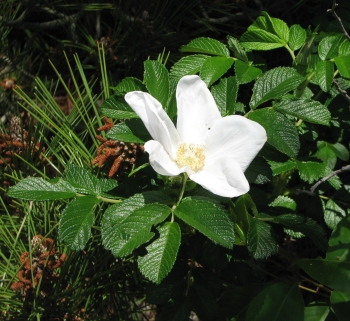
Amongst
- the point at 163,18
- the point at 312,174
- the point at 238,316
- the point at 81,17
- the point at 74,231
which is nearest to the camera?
the point at 74,231

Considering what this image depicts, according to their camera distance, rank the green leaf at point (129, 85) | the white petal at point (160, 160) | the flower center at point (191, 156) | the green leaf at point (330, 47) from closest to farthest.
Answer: the white petal at point (160, 160), the flower center at point (191, 156), the green leaf at point (129, 85), the green leaf at point (330, 47)

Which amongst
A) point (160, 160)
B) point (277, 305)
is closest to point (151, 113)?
point (160, 160)

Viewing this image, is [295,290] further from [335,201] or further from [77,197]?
[77,197]

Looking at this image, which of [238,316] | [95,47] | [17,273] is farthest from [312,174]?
[95,47]

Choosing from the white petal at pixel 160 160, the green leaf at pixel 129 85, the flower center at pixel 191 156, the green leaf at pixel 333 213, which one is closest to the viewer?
the white petal at pixel 160 160

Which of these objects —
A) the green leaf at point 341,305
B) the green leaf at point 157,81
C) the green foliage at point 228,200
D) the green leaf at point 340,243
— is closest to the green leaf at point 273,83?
the green foliage at point 228,200

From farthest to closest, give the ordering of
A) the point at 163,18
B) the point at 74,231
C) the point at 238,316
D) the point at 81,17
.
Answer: the point at 81,17 < the point at 163,18 < the point at 238,316 < the point at 74,231

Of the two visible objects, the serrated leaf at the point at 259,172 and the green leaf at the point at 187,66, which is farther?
the green leaf at the point at 187,66

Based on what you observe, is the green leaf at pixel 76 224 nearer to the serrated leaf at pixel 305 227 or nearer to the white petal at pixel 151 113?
the white petal at pixel 151 113
